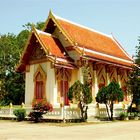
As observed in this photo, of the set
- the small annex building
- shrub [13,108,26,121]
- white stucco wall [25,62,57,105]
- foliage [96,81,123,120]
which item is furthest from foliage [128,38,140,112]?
shrub [13,108,26,121]

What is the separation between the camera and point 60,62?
23.9 m

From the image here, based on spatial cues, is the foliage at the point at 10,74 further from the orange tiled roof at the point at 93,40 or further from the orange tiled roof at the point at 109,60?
the orange tiled roof at the point at 109,60

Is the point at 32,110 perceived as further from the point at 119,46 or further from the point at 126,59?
the point at 119,46

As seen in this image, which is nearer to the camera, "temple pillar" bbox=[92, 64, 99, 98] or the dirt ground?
the dirt ground

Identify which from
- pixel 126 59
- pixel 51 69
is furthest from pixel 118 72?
pixel 51 69

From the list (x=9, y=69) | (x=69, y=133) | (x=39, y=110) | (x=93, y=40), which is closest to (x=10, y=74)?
(x=9, y=69)

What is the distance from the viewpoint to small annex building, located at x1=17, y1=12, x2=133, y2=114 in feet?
80.2

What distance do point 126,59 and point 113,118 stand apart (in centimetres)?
1036

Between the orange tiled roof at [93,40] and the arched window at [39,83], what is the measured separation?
3914mm

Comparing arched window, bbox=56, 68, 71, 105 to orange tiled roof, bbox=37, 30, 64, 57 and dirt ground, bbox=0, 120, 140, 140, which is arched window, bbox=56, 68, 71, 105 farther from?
dirt ground, bbox=0, 120, 140, 140

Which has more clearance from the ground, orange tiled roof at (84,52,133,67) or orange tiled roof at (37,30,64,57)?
orange tiled roof at (37,30,64,57)

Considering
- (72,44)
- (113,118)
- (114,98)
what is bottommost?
(113,118)

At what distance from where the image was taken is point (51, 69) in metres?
24.7

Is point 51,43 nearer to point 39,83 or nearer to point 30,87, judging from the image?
point 39,83
